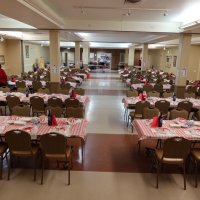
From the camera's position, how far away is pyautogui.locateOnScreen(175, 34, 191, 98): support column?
33.2 ft

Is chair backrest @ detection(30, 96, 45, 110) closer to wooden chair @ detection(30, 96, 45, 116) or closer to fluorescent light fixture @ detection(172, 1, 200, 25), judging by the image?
wooden chair @ detection(30, 96, 45, 116)

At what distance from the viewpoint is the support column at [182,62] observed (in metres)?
10.1

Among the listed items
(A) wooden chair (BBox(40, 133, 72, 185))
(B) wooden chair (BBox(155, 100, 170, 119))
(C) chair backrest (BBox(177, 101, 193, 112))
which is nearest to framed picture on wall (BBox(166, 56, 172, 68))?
(C) chair backrest (BBox(177, 101, 193, 112))

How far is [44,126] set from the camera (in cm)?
469

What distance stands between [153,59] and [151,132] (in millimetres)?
27164

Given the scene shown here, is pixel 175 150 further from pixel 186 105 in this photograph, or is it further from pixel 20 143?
pixel 186 105

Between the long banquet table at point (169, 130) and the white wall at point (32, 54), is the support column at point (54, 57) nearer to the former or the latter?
the long banquet table at point (169, 130)

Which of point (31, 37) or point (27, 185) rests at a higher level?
point (31, 37)

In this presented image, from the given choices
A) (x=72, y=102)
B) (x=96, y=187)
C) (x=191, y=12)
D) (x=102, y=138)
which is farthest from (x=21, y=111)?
(x=191, y=12)

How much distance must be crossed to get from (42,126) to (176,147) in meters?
2.69

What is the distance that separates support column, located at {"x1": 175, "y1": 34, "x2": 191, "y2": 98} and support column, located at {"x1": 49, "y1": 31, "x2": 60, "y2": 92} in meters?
5.70

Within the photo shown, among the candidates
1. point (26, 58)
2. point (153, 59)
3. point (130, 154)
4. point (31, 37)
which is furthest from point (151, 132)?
point (153, 59)

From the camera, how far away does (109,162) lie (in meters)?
5.00

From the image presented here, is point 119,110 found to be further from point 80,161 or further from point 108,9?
point 80,161
